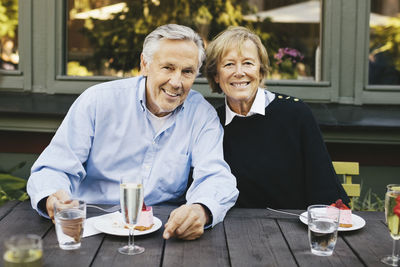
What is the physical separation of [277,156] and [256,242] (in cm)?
87

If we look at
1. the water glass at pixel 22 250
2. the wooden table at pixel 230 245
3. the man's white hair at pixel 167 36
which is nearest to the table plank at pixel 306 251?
the wooden table at pixel 230 245

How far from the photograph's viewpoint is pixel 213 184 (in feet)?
6.58

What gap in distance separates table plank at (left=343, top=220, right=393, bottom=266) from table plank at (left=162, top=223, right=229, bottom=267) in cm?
41

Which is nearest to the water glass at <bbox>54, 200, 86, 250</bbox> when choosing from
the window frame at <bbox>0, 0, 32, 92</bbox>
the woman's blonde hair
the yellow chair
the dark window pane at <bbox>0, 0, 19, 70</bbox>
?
the woman's blonde hair

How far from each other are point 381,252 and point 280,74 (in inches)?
105

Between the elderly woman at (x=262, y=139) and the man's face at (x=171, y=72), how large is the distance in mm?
258

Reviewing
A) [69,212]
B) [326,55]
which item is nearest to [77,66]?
[326,55]

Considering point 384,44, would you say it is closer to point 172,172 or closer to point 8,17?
point 172,172

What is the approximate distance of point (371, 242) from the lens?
1645 mm

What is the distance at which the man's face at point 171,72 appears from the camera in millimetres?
2170

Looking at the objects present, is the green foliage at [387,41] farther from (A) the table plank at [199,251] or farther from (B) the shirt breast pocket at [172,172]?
(A) the table plank at [199,251]

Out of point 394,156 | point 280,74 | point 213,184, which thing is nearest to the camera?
point 213,184

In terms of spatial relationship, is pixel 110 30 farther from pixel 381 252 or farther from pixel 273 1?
pixel 381 252

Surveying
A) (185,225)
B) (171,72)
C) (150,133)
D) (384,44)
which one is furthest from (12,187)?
(384,44)
